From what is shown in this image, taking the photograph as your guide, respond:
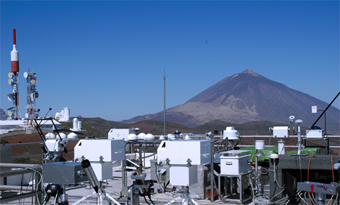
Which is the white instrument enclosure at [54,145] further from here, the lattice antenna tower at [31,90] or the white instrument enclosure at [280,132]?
the lattice antenna tower at [31,90]

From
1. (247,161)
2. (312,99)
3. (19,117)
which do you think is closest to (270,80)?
(312,99)

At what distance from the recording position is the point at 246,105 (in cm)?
13100

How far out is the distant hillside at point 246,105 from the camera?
10994 cm

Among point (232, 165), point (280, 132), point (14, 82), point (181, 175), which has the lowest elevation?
point (232, 165)

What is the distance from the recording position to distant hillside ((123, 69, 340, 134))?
110 metres

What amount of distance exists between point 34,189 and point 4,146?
329 centimetres

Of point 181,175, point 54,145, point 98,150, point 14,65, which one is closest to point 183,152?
point 181,175

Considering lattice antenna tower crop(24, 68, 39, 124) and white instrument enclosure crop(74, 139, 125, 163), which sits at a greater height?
lattice antenna tower crop(24, 68, 39, 124)

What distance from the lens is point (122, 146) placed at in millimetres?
5910

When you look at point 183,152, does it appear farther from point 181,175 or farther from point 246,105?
point 246,105

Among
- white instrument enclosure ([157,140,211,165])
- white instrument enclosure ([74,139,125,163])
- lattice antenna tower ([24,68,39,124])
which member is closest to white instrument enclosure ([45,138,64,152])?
white instrument enclosure ([74,139,125,163])

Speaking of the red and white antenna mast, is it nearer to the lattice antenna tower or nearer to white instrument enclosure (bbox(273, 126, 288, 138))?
the lattice antenna tower

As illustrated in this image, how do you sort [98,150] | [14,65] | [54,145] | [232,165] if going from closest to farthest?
1. [98,150]
2. [232,165]
3. [54,145]
4. [14,65]

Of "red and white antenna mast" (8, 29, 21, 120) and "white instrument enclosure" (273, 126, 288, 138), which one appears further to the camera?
"red and white antenna mast" (8, 29, 21, 120)
